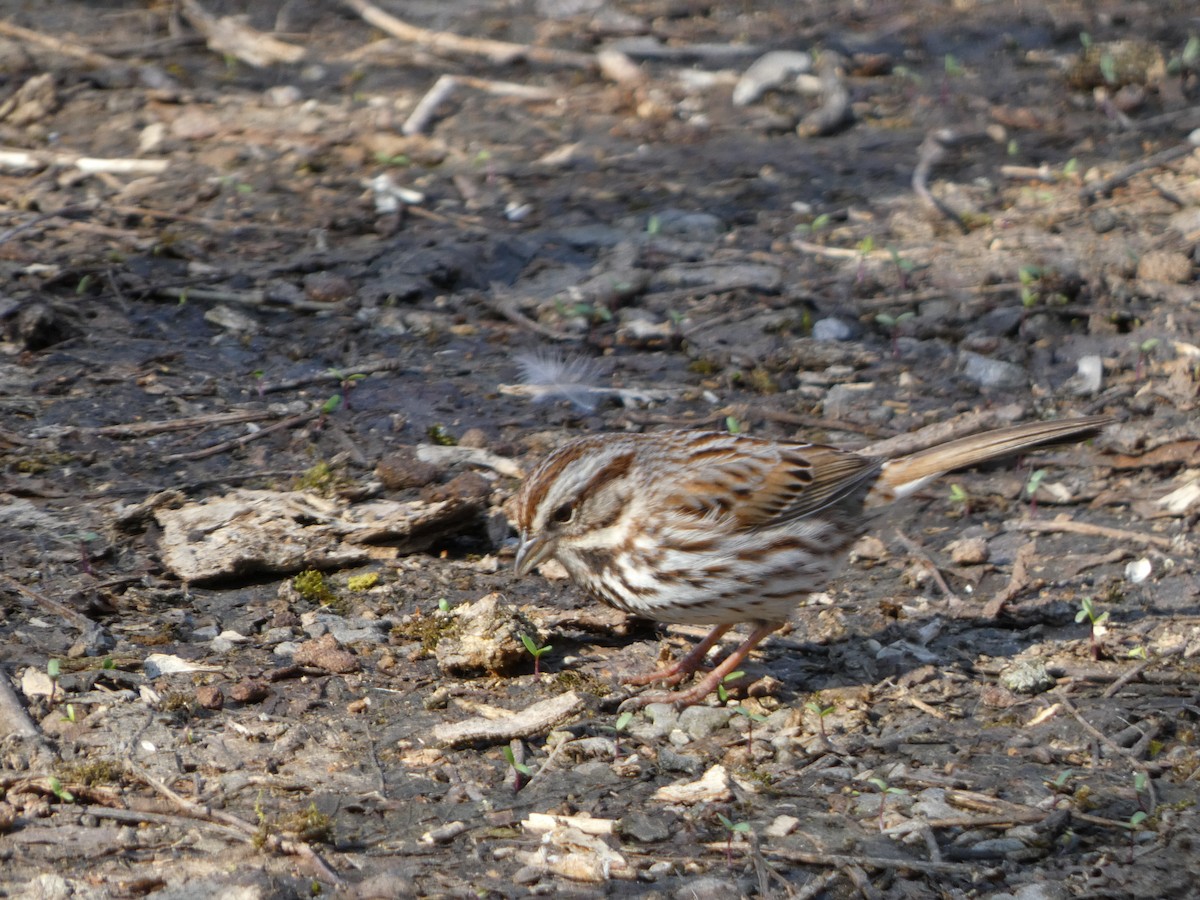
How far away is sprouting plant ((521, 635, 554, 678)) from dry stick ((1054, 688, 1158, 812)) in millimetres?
1786

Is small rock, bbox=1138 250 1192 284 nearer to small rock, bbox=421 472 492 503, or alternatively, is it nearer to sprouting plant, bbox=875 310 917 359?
sprouting plant, bbox=875 310 917 359

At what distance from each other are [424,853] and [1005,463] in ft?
12.0

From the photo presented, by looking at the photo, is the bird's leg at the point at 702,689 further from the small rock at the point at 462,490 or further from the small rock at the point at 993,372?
the small rock at the point at 993,372

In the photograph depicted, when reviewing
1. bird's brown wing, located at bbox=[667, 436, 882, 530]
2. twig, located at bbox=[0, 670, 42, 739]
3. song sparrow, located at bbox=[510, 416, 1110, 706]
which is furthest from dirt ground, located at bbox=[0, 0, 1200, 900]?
bird's brown wing, located at bbox=[667, 436, 882, 530]

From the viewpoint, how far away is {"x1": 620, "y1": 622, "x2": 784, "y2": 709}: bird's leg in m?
5.01

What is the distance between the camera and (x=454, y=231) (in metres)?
8.28

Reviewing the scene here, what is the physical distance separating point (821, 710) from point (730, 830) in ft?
2.70

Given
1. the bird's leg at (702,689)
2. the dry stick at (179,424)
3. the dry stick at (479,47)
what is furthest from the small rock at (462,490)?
the dry stick at (479,47)

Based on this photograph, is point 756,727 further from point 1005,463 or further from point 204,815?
point 1005,463

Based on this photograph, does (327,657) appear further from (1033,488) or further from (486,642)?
(1033,488)

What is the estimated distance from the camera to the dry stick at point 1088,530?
230 inches

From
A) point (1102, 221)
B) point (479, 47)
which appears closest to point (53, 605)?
point (1102, 221)

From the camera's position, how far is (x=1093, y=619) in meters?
5.39

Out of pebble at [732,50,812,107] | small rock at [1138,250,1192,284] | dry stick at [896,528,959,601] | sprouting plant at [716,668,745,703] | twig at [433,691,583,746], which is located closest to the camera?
twig at [433,691,583,746]
